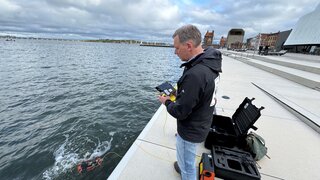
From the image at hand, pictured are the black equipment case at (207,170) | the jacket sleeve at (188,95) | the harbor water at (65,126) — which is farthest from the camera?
the harbor water at (65,126)

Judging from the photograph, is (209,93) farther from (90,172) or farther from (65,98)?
(65,98)

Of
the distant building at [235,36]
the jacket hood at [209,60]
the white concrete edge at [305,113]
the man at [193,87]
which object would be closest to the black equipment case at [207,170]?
the man at [193,87]

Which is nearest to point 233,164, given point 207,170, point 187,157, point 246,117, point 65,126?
point 207,170

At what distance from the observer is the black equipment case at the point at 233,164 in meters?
1.87

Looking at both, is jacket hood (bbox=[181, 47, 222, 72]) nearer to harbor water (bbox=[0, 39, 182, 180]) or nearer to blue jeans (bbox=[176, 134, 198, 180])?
blue jeans (bbox=[176, 134, 198, 180])

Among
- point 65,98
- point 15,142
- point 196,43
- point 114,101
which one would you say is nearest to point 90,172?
point 15,142

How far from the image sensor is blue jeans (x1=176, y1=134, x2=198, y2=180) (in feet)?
5.15

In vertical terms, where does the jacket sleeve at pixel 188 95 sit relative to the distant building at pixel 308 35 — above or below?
below

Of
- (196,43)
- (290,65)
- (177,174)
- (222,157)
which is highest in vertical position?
(196,43)

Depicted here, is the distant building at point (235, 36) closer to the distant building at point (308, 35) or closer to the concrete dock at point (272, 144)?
the distant building at point (308, 35)

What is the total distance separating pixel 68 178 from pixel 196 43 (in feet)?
11.9

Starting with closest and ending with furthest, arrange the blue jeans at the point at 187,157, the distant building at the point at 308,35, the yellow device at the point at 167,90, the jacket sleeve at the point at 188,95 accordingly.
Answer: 1. the jacket sleeve at the point at 188,95
2. the blue jeans at the point at 187,157
3. the yellow device at the point at 167,90
4. the distant building at the point at 308,35

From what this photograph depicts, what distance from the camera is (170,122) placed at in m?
3.44

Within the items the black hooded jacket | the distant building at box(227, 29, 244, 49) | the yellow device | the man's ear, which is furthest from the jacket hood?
the distant building at box(227, 29, 244, 49)
